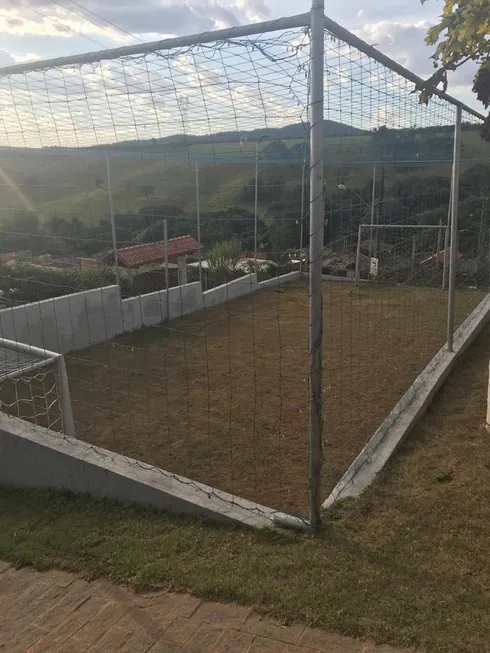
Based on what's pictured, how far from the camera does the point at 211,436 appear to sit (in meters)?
4.61

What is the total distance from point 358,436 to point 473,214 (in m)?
7.15

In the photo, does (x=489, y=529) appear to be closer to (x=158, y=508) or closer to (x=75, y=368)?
(x=158, y=508)

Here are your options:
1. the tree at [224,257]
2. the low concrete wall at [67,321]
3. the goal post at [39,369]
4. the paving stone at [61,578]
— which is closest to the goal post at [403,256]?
the tree at [224,257]

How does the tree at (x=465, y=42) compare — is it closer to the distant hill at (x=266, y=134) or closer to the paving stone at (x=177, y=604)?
the distant hill at (x=266, y=134)


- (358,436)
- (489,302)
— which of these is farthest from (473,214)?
(358,436)

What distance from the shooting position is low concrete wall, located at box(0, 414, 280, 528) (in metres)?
3.07

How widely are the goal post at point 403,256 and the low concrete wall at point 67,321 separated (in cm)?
431

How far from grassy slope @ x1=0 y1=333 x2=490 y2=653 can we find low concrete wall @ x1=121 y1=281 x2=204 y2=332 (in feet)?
16.5

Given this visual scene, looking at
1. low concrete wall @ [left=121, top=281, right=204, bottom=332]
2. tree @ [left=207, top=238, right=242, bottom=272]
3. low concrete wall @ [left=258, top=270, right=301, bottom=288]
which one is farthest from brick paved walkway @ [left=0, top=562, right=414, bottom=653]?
tree @ [left=207, top=238, right=242, bottom=272]

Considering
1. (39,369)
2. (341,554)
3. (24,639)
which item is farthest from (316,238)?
(39,369)

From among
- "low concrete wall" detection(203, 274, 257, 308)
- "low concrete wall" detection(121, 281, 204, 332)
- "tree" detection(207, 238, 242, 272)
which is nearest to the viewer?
"low concrete wall" detection(121, 281, 204, 332)

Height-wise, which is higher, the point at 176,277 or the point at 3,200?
the point at 3,200

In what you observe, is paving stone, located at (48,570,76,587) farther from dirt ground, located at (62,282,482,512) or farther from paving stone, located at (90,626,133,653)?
dirt ground, located at (62,282,482,512)

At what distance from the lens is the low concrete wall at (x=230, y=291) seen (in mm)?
10351
